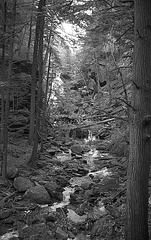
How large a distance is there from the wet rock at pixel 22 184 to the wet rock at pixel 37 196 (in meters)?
0.48

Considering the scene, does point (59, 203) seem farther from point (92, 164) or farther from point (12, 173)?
point (92, 164)

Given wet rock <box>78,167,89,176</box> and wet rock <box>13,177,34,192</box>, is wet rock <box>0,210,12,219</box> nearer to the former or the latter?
wet rock <box>13,177,34,192</box>

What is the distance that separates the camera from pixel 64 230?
5.96 metres

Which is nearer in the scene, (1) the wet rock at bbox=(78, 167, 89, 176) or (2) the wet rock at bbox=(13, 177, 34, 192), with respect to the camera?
(2) the wet rock at bbox=(13, 177, 34, 192)

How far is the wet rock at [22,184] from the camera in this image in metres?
8.30

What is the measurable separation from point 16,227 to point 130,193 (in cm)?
364

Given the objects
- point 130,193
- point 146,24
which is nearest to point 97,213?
point 130,193

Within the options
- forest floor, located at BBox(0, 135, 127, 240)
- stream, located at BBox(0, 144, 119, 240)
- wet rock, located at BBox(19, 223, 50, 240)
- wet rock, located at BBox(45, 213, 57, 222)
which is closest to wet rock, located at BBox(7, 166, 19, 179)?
forest floor, located at BBox(0, 135, 127, 240)

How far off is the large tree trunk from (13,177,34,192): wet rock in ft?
16.9

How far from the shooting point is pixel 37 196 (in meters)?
7.73

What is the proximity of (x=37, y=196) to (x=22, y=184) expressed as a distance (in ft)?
3.48

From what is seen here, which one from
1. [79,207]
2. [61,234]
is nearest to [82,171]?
[79,207]

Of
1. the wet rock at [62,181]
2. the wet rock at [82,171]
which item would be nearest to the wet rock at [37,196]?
the wet rock at [62,181]

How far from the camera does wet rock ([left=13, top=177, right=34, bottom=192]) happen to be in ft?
27.2
